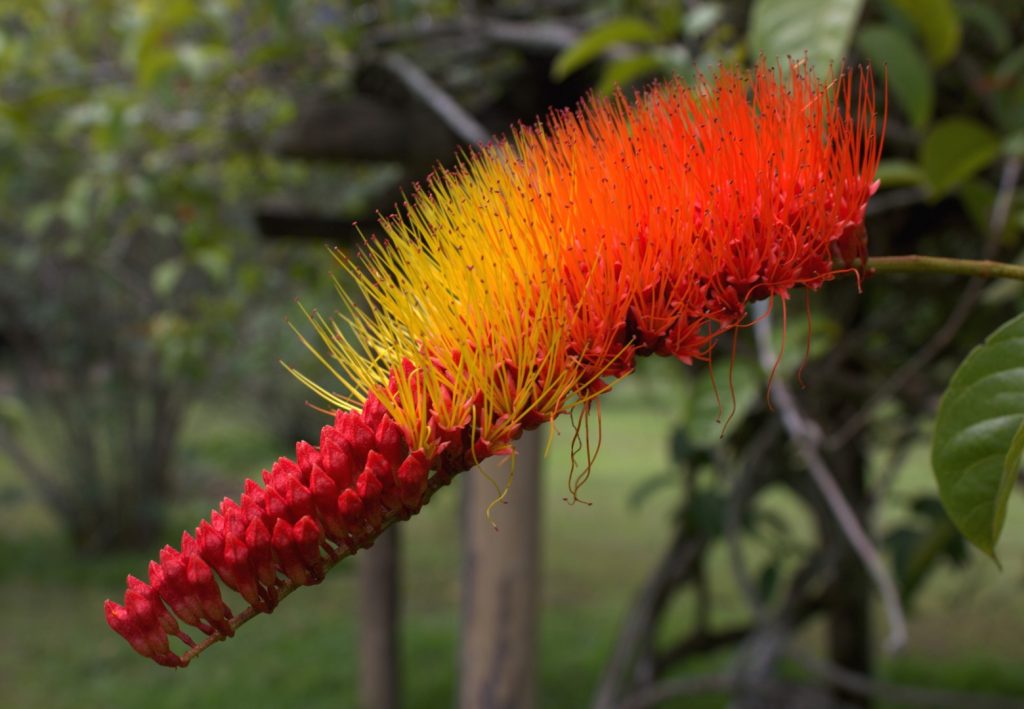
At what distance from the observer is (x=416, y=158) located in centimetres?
225

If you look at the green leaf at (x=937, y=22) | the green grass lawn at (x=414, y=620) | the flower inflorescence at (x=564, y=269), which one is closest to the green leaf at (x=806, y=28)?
the green leaf at (x=937, y=22)

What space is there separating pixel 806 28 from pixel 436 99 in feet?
3.12

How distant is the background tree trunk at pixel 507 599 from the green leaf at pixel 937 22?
3.36 feet

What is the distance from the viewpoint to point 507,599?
1994 millimetres

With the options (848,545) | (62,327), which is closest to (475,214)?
(848,545)

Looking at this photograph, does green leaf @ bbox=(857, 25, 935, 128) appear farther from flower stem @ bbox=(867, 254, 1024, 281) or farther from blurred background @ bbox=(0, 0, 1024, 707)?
flower stem @ bbox=(867, 254, 1024, 281)

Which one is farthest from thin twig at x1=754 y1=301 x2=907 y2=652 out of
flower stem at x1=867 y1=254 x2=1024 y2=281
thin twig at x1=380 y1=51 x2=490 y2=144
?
thin twig at x1=380 y1=51 x2=490 y2=144

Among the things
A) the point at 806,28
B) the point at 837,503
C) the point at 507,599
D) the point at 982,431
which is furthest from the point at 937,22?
the point at 507,599

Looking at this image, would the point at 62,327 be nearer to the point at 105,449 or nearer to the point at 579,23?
the point at 105,449

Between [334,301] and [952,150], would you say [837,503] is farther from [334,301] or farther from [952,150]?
[334,301]

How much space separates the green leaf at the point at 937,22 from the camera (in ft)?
3.92

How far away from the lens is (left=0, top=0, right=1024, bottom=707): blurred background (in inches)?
60.9

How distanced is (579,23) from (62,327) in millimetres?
4879

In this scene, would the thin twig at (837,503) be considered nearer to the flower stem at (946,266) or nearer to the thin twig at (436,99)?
the flower stem at (946,266)
